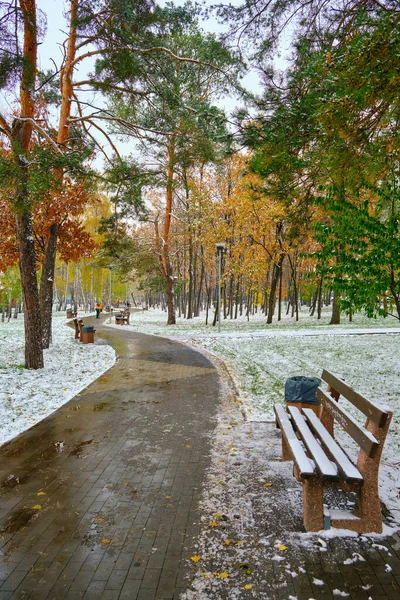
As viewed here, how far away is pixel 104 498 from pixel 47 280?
426 inches

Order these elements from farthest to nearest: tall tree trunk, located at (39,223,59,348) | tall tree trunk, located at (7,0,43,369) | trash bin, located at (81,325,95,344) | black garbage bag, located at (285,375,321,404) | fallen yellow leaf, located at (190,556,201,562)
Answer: trash bin, located at (81,325,95,344)
tall tree trunk, located at (39,223,59,348)
tall tree trunk, located at (7,0,43,369)
black garbage bag, located at (285,375,321,404)
fallen yellow leaf, located at (190,556,201,562)

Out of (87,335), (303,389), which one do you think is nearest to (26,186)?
(303,389)

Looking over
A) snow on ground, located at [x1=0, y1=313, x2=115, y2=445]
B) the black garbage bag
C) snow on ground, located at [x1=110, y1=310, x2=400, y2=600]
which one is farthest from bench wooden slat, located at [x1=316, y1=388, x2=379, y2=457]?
snow on ground, located at [x1=0, y1=313, x2=115, y2=445]

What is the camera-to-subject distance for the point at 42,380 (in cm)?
925

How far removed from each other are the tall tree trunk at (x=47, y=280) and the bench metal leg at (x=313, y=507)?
11905 millimetres

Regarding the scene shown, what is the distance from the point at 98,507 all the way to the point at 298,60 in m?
7.26

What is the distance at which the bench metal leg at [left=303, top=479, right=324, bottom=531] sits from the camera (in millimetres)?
3352

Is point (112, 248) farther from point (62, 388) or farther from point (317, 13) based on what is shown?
point (317, 13)

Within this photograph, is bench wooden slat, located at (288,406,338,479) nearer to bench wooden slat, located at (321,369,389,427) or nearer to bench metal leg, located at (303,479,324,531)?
bench metal leg, located at (303,479,324,531)

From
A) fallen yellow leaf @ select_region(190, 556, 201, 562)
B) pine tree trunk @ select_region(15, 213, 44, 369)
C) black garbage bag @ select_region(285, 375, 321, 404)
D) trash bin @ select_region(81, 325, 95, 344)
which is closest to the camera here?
fallen yellow leaf @ select_region(190, 556, 201, 562)

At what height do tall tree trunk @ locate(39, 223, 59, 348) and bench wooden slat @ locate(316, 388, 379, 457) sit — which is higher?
tall tree trunk @ locate(39, 223, 59, 348)

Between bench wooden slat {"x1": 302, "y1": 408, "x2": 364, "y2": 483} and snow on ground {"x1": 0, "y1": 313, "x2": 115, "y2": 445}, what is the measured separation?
4.25m

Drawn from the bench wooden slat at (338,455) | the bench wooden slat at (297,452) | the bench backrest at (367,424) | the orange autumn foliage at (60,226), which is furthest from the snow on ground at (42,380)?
the bench backrest at (367,424)

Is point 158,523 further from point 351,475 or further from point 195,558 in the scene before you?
point 351,475
